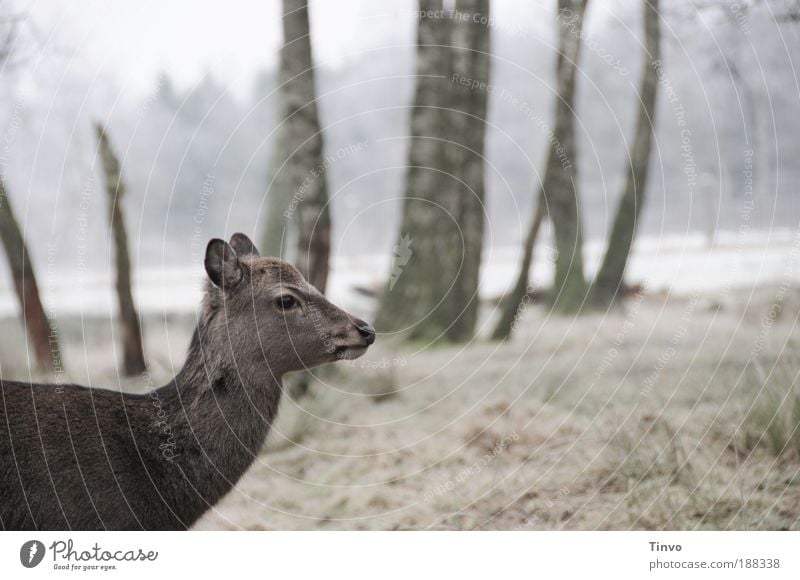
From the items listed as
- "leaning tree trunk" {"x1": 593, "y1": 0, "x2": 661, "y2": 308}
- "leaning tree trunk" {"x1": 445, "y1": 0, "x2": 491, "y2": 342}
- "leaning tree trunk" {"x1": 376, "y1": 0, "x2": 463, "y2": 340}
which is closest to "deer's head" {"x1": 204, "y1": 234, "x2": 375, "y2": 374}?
"leaning tree trunk" {"x1": 376, "y1": 0, "x2": 463, "y2": 340}

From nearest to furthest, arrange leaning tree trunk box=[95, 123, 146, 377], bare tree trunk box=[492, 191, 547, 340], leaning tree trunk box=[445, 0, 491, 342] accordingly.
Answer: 1. leaning tree trunk box=[95, 123, 146, 377]
2. leaning tree trunk box=[445, 0, 491, 342]
3. bare tree trunk box=[492, 191, 547, 340]

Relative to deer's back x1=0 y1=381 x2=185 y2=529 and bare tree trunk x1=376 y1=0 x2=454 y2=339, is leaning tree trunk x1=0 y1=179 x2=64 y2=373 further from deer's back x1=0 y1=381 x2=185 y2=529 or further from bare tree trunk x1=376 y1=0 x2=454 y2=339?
bare tree trunk x1=376 y1=0 x2=454 y2=339

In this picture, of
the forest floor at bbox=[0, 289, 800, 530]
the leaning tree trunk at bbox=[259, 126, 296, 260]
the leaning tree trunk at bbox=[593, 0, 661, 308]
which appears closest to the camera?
the forest floor at bbox=[0, 289, 800, 530]

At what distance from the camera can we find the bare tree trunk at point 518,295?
21.7 ft

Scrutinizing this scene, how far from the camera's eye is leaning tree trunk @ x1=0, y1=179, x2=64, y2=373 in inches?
203

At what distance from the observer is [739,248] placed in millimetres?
6012

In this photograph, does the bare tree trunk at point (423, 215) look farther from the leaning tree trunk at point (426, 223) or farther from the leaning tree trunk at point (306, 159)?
the leaning tree trunk at point (306, 159)

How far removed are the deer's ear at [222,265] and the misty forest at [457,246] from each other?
0.83 m

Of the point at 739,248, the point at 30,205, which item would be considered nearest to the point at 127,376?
the point at 30,205

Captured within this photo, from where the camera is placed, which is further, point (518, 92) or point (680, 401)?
point (518, 92)

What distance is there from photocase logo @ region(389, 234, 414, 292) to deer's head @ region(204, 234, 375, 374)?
2.69 m

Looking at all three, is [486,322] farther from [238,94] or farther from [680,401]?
[238,94]
